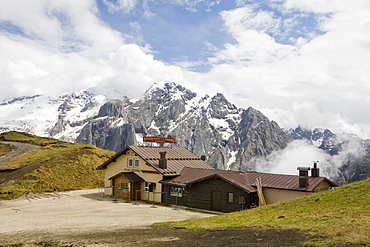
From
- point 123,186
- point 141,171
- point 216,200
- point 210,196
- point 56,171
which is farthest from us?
point 56,171

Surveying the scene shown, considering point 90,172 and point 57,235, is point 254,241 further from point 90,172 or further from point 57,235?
point 90,172

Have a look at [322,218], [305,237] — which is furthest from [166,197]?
[305,237]

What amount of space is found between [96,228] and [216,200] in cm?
1641

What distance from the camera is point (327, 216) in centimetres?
1767

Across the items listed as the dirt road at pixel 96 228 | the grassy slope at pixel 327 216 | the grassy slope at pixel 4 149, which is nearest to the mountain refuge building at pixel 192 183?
the dirt road at pixel 96 228

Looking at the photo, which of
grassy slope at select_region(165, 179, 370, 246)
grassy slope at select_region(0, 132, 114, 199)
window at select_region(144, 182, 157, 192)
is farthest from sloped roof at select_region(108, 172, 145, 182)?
grassy slope at select_region(165, 179, 370, 246)

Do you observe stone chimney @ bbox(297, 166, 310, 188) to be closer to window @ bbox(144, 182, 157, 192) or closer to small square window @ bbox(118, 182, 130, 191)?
window @ bbox(144, 182, 157, 192)

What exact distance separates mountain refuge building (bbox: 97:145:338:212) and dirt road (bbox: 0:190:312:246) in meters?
3.15

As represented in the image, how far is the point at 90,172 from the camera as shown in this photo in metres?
57.7

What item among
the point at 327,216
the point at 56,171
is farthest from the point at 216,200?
the point at 56,171

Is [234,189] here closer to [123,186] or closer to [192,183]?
[192,183]

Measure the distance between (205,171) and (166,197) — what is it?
19.0 ft

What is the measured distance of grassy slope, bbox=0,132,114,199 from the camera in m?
47.2

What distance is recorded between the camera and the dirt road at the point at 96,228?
14.7 m
